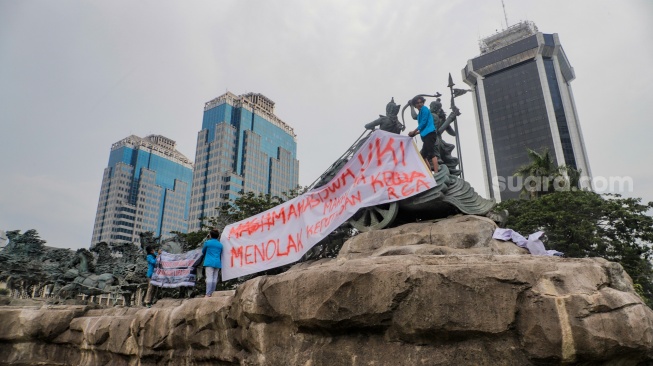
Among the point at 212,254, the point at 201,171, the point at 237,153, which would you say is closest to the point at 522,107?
the point at 237,153

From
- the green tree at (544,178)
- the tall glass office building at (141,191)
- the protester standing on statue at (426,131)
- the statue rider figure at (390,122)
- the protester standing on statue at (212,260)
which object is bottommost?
the protester standing on statue at (212,260)

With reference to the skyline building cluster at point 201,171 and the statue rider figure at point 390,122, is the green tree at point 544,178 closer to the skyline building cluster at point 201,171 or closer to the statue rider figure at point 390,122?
the statue rider figure at point 390,122

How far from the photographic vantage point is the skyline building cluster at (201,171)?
3000 inches

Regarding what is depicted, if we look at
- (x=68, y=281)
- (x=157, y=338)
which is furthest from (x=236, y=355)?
(x=68, y=281)

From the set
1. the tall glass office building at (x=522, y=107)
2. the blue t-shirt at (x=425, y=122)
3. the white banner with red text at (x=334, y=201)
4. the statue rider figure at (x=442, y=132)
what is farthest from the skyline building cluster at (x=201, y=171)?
the blue t-shirt at (x=425, y=122)

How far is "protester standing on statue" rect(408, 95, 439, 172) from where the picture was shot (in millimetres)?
6941

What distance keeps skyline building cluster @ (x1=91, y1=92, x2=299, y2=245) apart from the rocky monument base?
65.6 metres

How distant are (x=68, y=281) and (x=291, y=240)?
1509cm

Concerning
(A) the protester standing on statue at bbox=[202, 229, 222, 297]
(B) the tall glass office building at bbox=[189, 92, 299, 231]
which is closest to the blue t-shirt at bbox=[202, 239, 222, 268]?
(A) the protester standing on statue at bbox=[202, 229, 222, 297]

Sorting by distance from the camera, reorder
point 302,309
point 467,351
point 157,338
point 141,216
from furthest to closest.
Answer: point 141,216, point 157,338, point 302,309, point 467,351

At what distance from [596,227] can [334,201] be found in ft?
58.4

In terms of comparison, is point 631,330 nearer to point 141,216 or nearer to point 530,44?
point 530,44

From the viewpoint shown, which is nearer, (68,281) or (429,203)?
(429,203)

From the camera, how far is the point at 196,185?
77.1 metres
